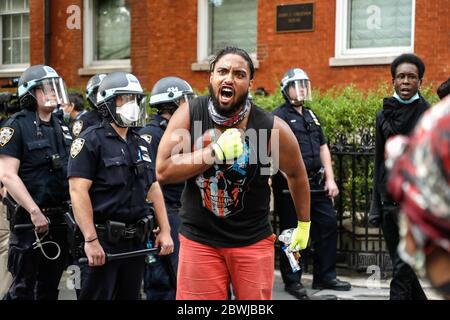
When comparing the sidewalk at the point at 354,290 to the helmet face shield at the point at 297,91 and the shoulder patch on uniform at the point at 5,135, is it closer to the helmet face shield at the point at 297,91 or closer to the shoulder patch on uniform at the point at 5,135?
the helmet face shield at the point at 297,91

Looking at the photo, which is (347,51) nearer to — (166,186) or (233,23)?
(233,23)

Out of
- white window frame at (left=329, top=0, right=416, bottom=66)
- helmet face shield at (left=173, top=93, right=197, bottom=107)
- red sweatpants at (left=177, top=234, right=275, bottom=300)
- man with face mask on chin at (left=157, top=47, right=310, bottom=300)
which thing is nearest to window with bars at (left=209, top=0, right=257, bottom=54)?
white window frame at (left=329, top=0, right=416, bottom=66)

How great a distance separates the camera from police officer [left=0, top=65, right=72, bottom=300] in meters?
5.47

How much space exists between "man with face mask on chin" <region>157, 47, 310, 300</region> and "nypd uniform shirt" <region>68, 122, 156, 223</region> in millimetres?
673

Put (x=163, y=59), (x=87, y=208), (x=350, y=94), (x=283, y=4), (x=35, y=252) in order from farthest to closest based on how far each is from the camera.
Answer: (x=163, y=59) → (x=283, y=4) → (x=350, y=94) → (x=35, y=252) → (x=87, y=208)

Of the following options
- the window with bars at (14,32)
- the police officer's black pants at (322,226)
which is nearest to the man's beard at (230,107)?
the police officer's black pants at (322,226)

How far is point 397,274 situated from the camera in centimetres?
579

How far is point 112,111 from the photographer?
5.07 meters

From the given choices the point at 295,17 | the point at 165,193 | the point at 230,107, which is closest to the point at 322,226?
the point at 165,193

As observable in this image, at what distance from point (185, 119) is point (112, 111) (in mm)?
→ 1040

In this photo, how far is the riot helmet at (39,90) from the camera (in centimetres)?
576

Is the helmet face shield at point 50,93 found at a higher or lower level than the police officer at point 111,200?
higher

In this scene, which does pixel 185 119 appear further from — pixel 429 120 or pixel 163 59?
pixel 163 59
